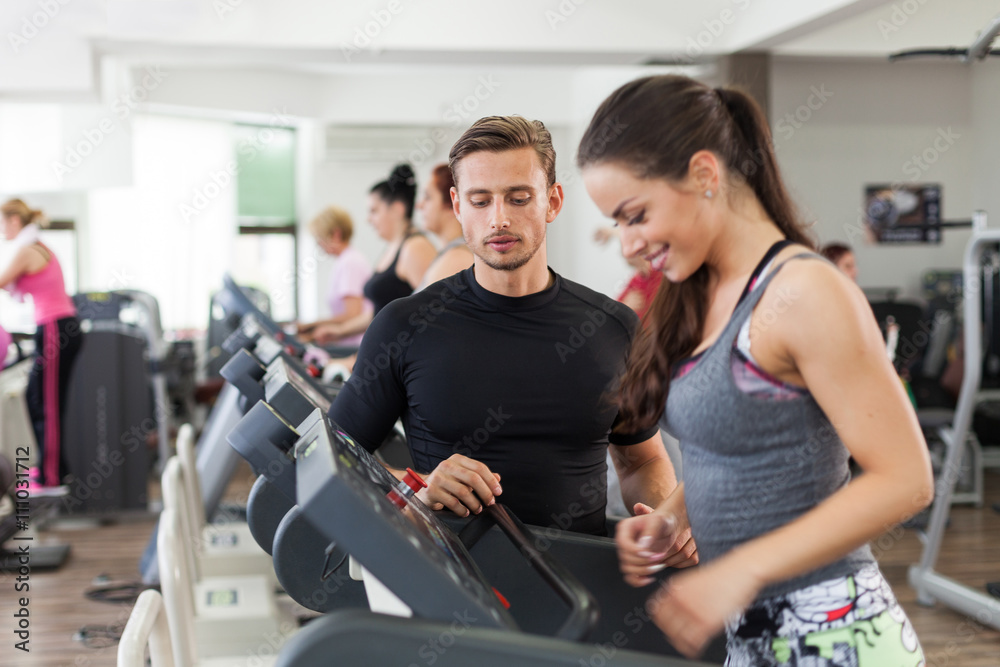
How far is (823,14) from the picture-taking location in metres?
4.85

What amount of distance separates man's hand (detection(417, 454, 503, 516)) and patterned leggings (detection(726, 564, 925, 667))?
393 millimetres

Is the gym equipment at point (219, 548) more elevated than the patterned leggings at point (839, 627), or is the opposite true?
the patterned leggings at point (839, 627)

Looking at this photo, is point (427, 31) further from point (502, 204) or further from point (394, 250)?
point (502, 204)

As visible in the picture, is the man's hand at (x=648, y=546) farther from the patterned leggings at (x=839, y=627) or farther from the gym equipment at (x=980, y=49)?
the gym equipment at (x=980, y=49)

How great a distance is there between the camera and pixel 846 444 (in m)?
1.01

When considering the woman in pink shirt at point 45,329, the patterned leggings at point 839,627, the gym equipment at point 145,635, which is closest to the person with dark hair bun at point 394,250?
the woman in pink shirt at point 45,329

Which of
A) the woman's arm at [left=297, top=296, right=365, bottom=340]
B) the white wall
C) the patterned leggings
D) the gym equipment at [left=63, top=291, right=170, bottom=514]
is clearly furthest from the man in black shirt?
the white wall

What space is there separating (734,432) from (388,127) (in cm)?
784

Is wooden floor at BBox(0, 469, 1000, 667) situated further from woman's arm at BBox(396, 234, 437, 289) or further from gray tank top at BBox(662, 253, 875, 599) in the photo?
gray tank top at BBox(662, 253, 875, 599)

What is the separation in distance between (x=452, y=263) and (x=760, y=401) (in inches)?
59.1

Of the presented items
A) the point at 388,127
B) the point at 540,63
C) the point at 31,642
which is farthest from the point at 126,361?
the point at 388,127

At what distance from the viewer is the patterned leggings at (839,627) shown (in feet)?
3.44

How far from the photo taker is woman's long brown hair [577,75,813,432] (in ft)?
3.48

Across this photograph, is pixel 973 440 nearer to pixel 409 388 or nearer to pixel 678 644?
pixel 409 388
